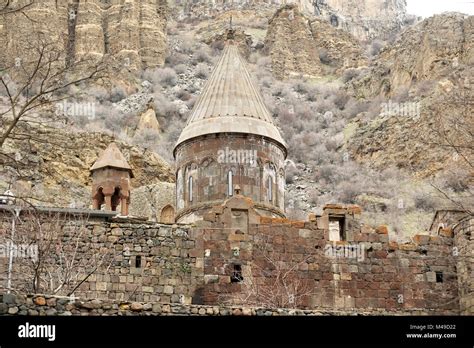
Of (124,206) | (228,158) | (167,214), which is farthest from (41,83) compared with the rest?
(167,214)

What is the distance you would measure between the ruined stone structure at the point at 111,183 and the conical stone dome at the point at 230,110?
1.65 m

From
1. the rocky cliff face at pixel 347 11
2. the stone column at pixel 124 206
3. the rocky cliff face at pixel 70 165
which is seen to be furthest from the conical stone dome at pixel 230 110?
the rocky cliff face at pixel 347 11

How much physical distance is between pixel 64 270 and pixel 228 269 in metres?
3.21

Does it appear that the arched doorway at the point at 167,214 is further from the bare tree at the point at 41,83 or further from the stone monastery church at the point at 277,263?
the stone monastery church at the point at 277,263

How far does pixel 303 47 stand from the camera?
260 feet

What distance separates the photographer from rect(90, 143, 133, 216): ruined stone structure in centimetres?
2373

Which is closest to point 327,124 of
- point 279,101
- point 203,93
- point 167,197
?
point 279,101

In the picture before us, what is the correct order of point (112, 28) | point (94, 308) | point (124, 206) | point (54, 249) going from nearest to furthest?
point (94, 308) → point (54, 249) → point (124, 206) → point (112, 28)

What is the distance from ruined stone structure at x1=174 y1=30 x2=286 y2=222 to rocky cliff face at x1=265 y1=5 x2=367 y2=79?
170 feet

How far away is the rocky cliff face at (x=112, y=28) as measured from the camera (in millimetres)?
68125

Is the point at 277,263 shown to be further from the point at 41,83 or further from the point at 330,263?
the point at 41,83

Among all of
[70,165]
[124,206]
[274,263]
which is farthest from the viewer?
[70,165]

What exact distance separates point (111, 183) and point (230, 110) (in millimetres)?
3317

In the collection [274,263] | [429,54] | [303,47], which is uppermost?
[303,47]
